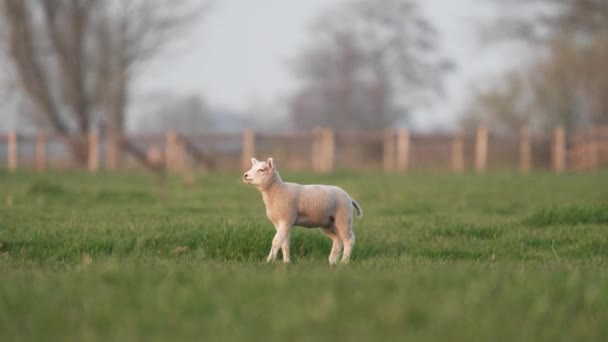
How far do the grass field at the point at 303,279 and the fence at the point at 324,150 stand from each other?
2236 cm

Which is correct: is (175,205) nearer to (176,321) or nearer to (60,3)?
(176,321)

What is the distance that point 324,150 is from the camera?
115ft

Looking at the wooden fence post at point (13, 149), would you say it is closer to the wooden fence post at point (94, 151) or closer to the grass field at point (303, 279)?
the wooden fence post at point (94, 151)

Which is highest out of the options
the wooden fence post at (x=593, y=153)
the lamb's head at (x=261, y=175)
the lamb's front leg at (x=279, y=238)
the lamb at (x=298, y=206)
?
the lamb's head at (x=261, y=175)

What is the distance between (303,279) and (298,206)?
2.22m

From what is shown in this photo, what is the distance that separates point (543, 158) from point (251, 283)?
35.7 m

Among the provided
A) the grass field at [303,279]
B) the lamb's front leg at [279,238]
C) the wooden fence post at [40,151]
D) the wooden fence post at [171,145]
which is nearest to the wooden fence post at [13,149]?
the wooden fence post at [40,151]

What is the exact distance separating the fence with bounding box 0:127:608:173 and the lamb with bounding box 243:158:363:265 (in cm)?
2547

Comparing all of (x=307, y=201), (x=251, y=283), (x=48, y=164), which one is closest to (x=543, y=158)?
(x=48, y=164)

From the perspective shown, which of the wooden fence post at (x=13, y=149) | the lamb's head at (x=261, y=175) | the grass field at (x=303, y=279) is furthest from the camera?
the wooden fence post at (x=13, y=149)

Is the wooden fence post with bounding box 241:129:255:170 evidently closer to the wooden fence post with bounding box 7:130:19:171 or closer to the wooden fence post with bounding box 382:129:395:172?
the wooden fence post with bounding box 382:129:395:172

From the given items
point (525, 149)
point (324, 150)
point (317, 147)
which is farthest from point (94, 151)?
point (525, 149)

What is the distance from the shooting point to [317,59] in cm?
6062

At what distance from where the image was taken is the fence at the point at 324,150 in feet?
114
